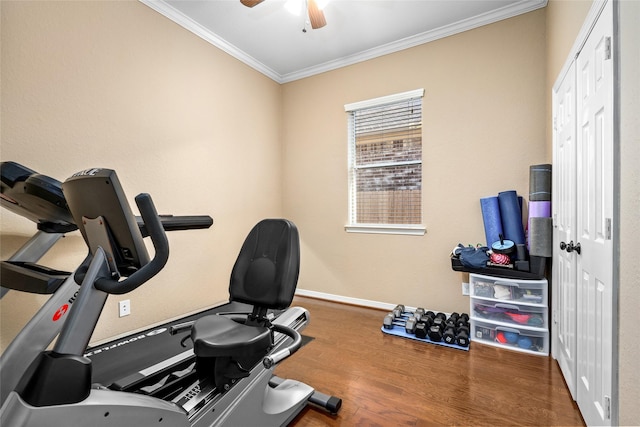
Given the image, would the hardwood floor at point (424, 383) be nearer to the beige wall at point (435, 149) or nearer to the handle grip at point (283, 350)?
the handle grip at point (283, 350)

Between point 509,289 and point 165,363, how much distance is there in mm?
2606

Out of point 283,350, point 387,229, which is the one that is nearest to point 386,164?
point 387,229

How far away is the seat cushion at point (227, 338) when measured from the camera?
1199 mm

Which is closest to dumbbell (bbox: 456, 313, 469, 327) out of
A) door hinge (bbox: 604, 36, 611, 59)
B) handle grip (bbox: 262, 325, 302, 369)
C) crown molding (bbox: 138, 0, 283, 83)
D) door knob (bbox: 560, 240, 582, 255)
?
door knob (bbox: 560, 240, 582, 255)

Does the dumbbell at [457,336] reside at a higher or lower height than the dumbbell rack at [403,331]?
higher

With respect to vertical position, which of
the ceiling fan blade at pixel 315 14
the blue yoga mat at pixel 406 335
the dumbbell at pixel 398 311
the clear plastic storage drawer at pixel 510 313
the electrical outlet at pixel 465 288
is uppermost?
the ceiling fan blade at pixel 315 14

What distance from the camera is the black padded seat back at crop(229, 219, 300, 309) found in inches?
60.2

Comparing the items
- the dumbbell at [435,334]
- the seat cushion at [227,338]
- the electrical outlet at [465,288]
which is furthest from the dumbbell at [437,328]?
the seat cushion at [227,338]

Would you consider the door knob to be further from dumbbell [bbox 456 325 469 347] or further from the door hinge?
dumbbell [bbox 456 325 469 347]

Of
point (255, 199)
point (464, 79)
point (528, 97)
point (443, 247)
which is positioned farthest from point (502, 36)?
point (255, 199)

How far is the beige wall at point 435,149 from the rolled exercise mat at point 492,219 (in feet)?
0.70

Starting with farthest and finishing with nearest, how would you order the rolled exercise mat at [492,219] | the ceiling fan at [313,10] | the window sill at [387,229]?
the window sill at [387,229], the rolled exercise mat at [492,219], the ceiling fan at [313,10]

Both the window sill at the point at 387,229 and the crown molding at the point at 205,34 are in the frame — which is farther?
the window sill at the point at 387,229

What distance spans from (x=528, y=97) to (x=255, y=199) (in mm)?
3070
